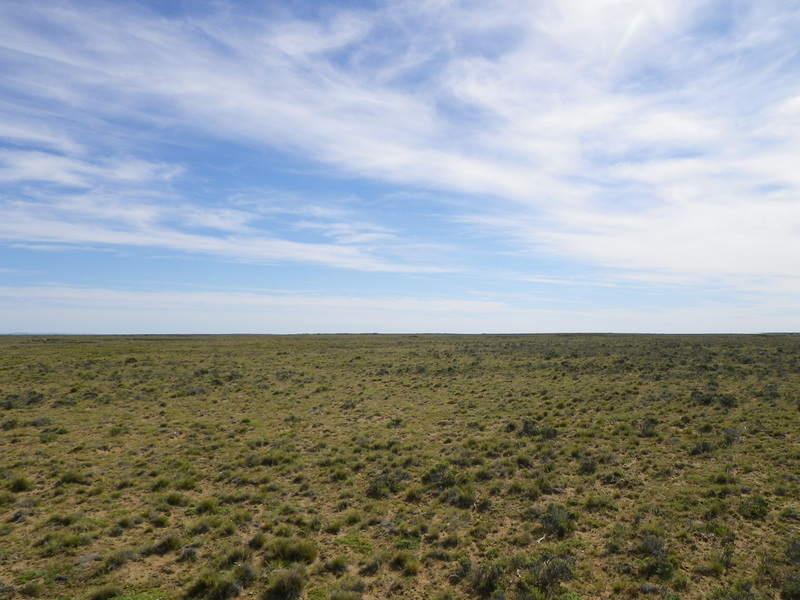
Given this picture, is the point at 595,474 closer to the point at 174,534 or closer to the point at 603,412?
the point at 603,412

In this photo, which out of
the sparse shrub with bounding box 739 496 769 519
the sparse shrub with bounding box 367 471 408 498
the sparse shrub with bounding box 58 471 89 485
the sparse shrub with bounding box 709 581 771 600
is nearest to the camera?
the sparse shrub with bounding box 709 581 771 600

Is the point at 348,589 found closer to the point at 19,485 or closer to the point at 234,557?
the point at 234,557

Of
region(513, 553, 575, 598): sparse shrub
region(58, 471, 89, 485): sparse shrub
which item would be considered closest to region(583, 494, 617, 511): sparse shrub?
region(513, 553, 575, 598): sparse shrub

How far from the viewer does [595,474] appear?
14.7 meters

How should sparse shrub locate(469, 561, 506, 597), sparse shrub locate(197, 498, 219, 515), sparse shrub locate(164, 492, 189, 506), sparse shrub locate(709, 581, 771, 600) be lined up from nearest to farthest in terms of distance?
sparse shrub locate(709, 581, 771, 600)
sparse shrub locate(469, 561, 506, 597)
sparse shrub locate(197, 498, 219, 515)
sparse shrub locate(164, 492, 189, 506)

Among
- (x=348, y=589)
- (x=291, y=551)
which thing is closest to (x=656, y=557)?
(x=348, y=589)

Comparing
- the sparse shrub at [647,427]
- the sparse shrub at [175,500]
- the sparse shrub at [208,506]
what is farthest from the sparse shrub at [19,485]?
the sparse shrub at [647,427]

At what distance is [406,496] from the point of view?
13.5m

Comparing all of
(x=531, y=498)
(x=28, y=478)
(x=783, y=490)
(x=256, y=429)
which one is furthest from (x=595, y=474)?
(x=28, y=478)

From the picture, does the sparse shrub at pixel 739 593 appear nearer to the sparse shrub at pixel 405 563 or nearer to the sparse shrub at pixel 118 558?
the sparse shrub at pixel 405 563

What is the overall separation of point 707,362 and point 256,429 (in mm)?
39665

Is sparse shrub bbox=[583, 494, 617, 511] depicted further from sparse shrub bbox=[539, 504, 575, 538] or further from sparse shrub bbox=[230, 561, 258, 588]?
sparse shrub bbox=[230, 561, 258, 588]

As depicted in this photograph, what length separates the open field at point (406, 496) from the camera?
8.99 meters

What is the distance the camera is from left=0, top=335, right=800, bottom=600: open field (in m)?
8.99
